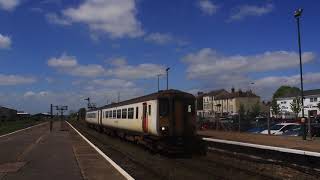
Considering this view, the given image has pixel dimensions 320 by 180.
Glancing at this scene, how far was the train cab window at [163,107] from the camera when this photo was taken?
23969 mm

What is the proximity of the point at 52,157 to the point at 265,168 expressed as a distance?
900 centimetres

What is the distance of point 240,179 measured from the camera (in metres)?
15.4

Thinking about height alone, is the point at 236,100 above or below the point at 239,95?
below

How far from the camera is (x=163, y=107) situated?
24062 mm

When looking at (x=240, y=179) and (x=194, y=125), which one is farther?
(x=194, y=125)

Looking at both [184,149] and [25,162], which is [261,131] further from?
[25,162]

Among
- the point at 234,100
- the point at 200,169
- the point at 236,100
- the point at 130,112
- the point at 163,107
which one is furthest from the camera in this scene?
the point at 234,100

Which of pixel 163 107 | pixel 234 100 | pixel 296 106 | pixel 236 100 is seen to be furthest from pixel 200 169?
pixel 234 100

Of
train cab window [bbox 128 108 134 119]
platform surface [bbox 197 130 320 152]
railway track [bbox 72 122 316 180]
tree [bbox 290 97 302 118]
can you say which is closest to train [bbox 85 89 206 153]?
railway track [bbox 72 122 316 180]

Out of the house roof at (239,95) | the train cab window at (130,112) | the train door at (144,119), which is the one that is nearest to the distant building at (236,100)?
the house roof at (239,95)

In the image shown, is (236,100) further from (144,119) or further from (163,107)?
(163,107)

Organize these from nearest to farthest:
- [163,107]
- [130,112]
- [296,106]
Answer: [163,107], [130,112], [296,106]

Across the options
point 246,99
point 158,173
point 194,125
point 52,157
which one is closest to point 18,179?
point 158,173

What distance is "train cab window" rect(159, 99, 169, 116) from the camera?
78.6ft
